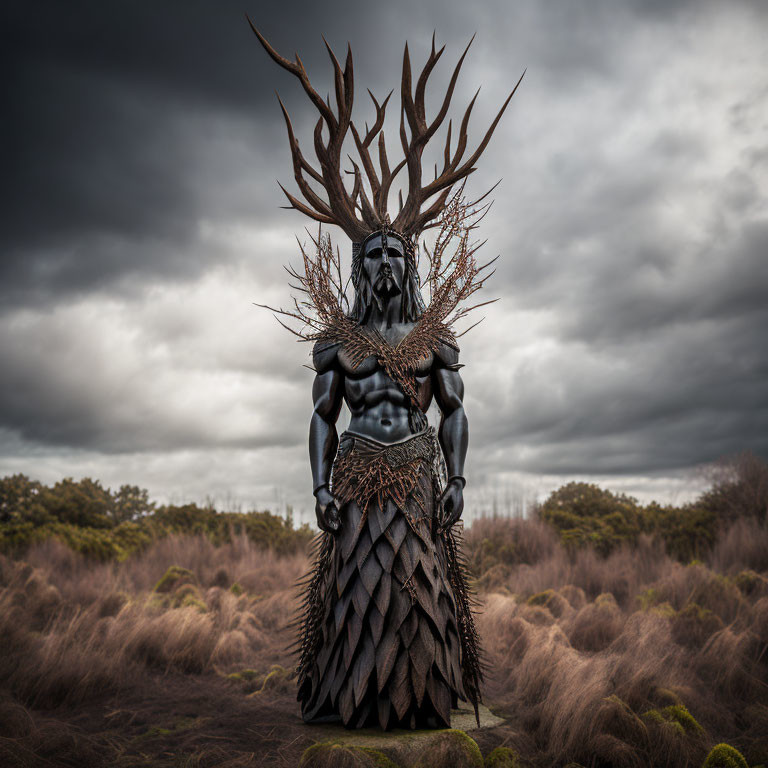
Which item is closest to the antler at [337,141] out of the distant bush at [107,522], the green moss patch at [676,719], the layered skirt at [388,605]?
the layered skirt at [388,605]

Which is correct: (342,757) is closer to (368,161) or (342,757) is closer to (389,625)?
(389,625)

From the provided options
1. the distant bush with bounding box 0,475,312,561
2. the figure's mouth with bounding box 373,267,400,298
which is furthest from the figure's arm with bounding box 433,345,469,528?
the distant bush with bounding box 0,475,312,561

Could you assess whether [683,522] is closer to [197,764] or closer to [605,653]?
[605,653]

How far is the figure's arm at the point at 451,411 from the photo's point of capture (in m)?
3.58

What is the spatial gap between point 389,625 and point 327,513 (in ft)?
2.27

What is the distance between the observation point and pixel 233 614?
631 centimetres

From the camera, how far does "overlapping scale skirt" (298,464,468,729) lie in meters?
3.16

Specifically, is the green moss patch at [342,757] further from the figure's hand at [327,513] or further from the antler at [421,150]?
the antler at [421,150]

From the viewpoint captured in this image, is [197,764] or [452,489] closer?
[197,764]

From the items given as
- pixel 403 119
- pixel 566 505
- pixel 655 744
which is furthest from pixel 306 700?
pixel 566 505

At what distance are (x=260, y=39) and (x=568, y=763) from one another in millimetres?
4519

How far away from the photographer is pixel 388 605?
3.18 metres

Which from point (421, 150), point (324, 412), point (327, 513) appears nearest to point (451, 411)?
point (324, 412)

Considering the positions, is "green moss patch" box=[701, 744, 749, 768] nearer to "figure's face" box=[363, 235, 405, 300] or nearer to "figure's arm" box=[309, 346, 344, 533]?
"figure's arm" box=[309, 346, 344, 533]
